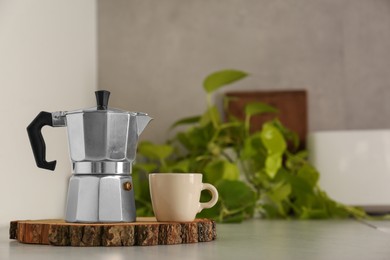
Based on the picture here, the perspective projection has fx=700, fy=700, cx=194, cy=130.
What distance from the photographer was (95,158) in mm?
936

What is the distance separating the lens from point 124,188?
0.96 metres

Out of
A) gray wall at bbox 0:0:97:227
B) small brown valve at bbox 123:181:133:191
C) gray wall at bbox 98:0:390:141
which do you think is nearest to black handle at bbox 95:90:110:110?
small brown valve at bbox 123:181:133:191

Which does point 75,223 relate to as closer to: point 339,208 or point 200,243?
point 200,243

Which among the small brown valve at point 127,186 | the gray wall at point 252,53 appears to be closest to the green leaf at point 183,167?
the gray wall at point 252,53

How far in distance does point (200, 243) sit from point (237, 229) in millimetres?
359

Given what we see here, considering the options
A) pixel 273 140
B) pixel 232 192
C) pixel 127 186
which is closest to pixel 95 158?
pixel 127 186

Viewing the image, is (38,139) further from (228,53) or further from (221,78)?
(228,53)

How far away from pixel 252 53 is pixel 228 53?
0.21 feet

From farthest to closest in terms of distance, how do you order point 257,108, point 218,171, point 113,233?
point 257,108 < point 218,171 < point 113,233

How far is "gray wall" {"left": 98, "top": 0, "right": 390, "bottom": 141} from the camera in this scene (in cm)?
183

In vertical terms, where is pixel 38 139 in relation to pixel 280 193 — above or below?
above

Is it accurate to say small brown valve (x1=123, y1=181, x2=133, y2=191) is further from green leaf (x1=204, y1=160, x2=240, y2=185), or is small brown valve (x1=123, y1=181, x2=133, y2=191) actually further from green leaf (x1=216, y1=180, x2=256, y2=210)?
green leaf (x1=204, y1=160, x2=240, y2=185)

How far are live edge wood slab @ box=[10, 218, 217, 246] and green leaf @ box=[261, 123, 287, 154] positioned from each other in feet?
2.39

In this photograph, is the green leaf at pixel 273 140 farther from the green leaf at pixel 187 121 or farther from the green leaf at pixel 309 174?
the green leaf at pixel 187 121
